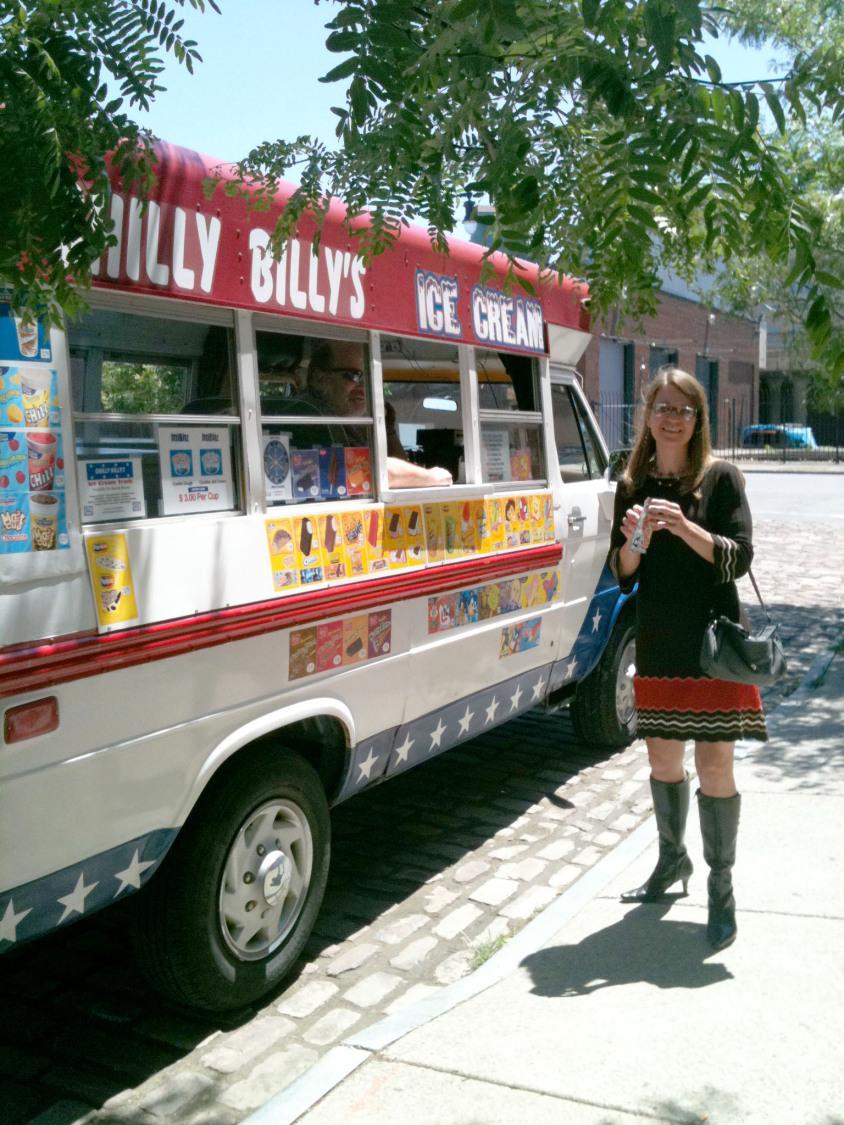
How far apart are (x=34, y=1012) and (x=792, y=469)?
38913 millimetres

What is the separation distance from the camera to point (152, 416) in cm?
356

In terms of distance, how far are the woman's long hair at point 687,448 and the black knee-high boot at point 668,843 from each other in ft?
3.70

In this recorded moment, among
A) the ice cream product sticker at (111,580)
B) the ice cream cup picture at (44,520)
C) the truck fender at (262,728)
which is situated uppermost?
the ice cream cup picture at (44,520)

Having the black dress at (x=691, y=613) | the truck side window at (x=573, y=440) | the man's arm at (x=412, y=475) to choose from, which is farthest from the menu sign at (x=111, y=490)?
the truck side window at (x=573, y=440)

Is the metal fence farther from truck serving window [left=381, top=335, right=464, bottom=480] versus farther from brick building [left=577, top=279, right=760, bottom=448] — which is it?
truck serving window [left=381, top=335, right=464, bottom=480]

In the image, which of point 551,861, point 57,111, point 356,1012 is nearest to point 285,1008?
point 356,1012

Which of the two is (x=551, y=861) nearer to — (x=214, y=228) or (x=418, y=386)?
(x=418, y=386)

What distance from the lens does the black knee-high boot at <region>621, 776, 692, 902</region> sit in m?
4.44

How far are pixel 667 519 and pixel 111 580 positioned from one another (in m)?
1.81

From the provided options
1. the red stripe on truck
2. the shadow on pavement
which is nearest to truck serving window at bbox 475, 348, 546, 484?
the red stripe on truck

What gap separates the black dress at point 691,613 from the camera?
4.12 meters

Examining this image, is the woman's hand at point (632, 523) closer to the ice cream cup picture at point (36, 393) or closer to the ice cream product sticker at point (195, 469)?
the ice cream product sticker at point (195, 469)

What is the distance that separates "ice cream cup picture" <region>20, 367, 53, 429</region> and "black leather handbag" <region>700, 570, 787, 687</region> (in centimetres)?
226

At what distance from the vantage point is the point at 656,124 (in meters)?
2.58
